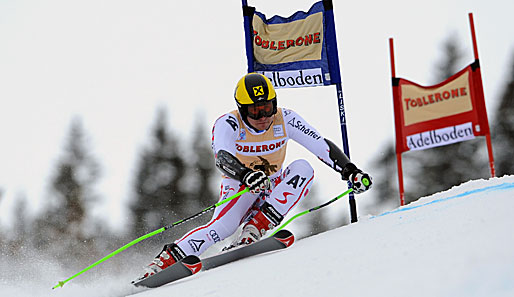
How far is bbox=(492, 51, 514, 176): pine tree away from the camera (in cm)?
1867

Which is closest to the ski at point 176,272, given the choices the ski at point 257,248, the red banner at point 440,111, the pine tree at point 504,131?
the ski at point 257,248

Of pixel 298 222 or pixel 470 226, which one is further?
pixel 298 222

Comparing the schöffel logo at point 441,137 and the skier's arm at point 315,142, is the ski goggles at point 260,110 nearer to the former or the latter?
the skier's arm at point 315,142

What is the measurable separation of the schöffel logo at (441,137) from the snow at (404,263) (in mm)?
4370

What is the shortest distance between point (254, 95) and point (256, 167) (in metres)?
0.66

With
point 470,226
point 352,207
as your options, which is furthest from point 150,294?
point 352,207

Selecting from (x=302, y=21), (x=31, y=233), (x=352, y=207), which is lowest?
(x=31, y=233)

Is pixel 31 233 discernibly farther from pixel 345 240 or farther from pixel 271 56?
pixel 345 240

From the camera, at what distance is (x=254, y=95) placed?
4.33 metres

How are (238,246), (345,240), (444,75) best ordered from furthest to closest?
(444,75), (238,246), (345,240)

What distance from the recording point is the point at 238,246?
4195mm

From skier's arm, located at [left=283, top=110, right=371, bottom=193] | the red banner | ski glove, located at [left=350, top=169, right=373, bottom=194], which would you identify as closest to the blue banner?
skier's arm, located at [left=283, top=110, right=371, bottom=193]

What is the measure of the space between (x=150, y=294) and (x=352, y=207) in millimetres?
2663

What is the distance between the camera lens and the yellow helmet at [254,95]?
4332 mm
